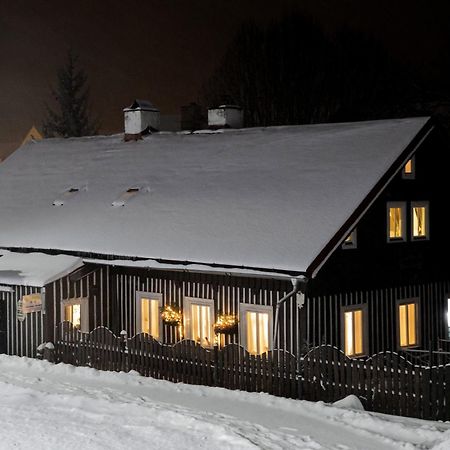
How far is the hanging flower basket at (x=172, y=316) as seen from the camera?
82.6 ft

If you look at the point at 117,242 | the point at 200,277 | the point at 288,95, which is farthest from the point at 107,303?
the point at 288,95

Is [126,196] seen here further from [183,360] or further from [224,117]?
[183,360]

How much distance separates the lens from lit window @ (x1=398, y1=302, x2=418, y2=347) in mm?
24906

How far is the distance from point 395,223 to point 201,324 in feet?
21.5

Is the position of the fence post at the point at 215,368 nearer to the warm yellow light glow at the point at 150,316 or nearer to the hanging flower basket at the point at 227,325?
the hanging flower basket at the point at 227,325

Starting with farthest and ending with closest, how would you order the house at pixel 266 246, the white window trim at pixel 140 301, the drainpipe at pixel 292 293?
the white window trim at pixel 140 301
the house at pixel 266 246
the drainpipe at pixel 292 293

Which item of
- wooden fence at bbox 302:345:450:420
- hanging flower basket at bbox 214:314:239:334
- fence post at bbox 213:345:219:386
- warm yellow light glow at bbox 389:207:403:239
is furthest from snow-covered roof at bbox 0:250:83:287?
warm yellow light glow at bbox 389:207:403:239

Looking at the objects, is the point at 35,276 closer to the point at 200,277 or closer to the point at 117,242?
the point at 117,242

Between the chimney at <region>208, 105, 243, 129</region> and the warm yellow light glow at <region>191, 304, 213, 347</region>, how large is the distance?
33.7 feet

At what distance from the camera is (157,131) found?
113 feet

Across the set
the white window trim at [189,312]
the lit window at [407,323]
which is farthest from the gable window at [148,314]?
the lit window at [407,323]

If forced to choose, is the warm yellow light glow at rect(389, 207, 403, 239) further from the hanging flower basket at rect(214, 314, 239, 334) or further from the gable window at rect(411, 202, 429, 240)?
the hanging flower basket at rect(214, 314, 239, 334)

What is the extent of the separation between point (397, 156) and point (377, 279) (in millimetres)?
3602

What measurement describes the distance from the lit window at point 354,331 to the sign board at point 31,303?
29.5 feet
